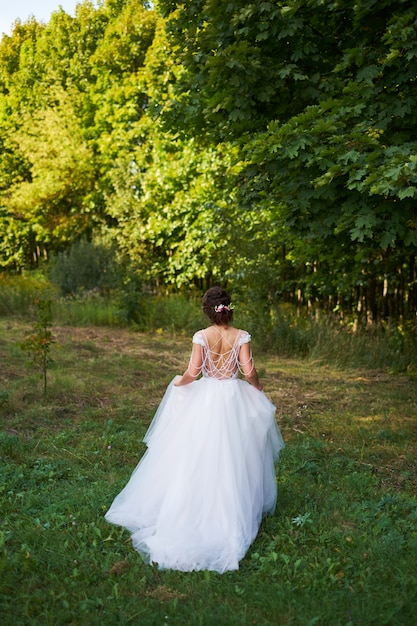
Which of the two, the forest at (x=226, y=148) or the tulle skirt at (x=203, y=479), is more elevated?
the forest at (x=226, y=148)

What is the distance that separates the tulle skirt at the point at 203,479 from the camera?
3.97 m

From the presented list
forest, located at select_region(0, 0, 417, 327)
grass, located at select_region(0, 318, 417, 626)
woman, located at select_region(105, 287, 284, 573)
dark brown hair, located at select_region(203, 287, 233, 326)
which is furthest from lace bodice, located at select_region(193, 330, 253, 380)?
forest, located at select_region(0, 0, 417, 327)

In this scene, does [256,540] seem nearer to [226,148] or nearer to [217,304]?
[217,304]

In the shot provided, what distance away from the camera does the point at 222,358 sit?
173 inches

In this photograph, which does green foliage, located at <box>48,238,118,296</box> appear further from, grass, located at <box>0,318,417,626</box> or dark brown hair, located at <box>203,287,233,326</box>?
dark brown hair, located at <box>203,287,233,326</box>

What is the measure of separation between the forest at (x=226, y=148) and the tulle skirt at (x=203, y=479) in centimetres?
212

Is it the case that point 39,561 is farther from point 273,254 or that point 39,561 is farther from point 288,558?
point 273,254

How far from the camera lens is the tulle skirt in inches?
156

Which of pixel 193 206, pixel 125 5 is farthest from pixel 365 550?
pixel 125 5

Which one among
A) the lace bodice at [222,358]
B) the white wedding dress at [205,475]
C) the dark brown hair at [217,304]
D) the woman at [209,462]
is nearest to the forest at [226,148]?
the dark brown hair at [217,304]

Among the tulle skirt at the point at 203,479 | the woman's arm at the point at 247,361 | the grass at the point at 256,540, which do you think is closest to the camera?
the grass at the point at 256,540

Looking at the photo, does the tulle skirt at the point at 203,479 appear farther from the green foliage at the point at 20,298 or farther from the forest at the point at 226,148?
the green foliage at the point at 20,298

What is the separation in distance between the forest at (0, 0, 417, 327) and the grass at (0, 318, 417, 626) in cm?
196

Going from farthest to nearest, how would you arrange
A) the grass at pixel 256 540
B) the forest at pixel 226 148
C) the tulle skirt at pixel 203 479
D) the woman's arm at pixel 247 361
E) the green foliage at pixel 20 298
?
1. the green foliage at pixel 20 298
2. the forest at pixel 226 148
3. the woman's arm at pixel 247 361
4. the tulle skirt at pixel 203 479
5. the grass at pixel 256 540
